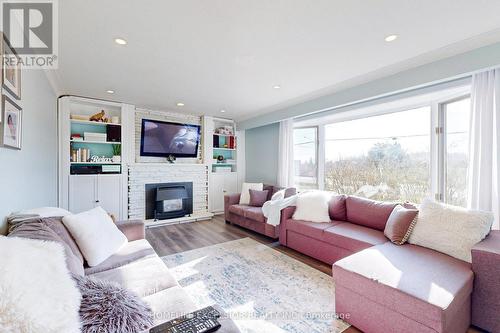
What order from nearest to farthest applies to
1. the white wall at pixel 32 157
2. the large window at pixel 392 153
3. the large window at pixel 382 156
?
the white wall at pixel 32 157, the large window at pixel 392 153, the large window at pixel 382 156

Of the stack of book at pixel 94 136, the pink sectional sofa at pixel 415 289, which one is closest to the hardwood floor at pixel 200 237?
the pink sectional sofa at pixel 415 289

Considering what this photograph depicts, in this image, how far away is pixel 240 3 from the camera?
1540mm

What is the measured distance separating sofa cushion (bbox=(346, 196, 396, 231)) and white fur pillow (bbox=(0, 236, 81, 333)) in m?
2.91

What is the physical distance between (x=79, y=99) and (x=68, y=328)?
4.19m

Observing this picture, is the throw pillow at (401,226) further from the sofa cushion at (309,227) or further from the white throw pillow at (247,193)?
the white throw pillow at (247,193)

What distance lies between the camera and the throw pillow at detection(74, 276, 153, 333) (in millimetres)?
894

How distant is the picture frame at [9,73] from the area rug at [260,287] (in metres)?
2.16

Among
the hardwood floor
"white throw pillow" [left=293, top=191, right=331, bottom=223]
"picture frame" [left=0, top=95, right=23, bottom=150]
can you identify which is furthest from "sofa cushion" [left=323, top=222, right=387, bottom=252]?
"picture frame" [left=0, top=95, right=23, bottom=150]

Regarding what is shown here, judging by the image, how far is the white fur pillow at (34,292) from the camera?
705 millimetres

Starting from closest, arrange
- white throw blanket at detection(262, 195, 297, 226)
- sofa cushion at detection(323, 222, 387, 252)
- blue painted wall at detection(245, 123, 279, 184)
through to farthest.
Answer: sofa cushion at detection(323, 222, 387, 252), white throw blanket at detection(262, 195, 297, 226), blue painted wall at detection(245, 123, 279, 184)

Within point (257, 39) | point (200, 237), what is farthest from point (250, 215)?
point (257, 39)

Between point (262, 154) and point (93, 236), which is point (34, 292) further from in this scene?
point (262, 154)

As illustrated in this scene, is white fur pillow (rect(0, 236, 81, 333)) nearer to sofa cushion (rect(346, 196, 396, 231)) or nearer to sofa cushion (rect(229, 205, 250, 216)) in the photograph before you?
sofa cushion (rect(346, 196, 396, 231))

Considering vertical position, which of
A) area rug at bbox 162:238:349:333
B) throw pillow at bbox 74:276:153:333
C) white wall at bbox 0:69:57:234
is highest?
white wall at bbox 0:69:57:234
